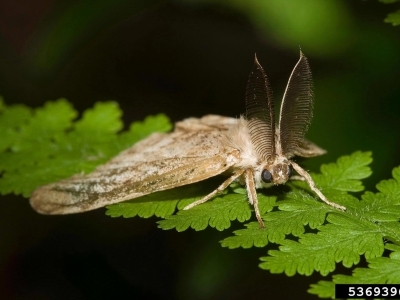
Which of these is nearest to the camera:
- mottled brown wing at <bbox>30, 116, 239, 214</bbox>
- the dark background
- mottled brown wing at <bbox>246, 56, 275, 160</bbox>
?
mottled brown wing at <bbox>246, 56, 275, 160</bbox>

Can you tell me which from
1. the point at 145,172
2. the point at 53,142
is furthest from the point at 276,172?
the point at 53,142

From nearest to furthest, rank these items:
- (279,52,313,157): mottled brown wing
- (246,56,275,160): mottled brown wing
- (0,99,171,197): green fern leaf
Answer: (246,56,275,160): mottled brown wing → (279,52,313,157): mottled brown wing → (0,99,171,197): green fern leaf

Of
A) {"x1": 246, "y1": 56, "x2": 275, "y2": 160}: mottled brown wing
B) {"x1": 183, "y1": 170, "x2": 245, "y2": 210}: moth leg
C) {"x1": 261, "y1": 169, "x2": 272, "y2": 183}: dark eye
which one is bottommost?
{"x1": 183, "y1": 170, "x2": 245, "y2": 210}: moth leg

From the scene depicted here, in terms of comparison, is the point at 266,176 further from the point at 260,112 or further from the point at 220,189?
the point at 260,112

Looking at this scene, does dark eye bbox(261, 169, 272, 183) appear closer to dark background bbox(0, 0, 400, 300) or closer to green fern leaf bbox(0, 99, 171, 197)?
dark background bbox(0, 0, 400, 300)

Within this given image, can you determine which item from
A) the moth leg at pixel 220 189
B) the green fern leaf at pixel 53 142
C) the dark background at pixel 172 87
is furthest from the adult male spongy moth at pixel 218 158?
the dark background at pixel 172 87

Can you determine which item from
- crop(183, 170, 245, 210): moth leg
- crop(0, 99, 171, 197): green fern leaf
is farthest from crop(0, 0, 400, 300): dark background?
crop(183, 170, 245, 210): moth leg

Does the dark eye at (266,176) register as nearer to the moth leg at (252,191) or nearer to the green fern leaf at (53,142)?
the moth leg at (252,191)
